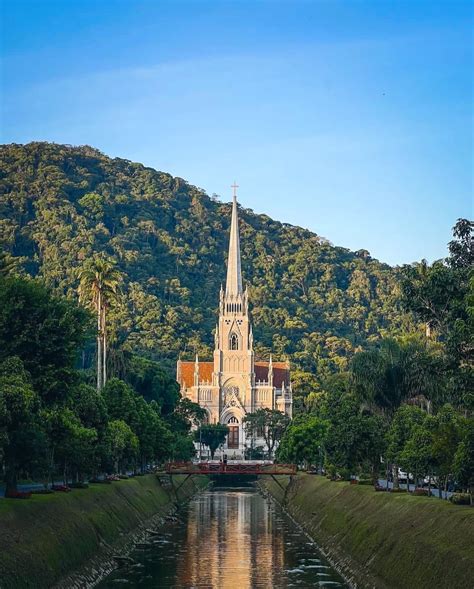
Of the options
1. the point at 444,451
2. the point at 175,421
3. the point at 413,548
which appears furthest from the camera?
the point at 175,421

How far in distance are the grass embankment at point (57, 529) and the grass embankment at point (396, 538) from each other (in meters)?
15.6

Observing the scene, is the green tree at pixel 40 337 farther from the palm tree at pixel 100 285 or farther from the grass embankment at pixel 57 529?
the palm tree at pixel 100 285

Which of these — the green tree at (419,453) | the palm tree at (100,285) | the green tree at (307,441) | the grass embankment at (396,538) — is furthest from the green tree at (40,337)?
the green tree at (307,441)

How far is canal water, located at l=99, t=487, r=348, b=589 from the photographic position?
62375mm

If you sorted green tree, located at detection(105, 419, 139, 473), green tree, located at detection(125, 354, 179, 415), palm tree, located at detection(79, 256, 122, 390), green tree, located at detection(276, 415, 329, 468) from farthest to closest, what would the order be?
green tree, located at detection(125, 354, 179, 415) → green tree, located at detection(276, 415, 329, 468) → palm tree, located at detection(79, 256, 122, 390) → green tree, located at detection(105, 419, 139, 473)

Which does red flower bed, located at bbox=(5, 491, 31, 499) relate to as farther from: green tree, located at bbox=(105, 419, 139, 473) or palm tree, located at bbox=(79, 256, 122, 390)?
palm tree, located at bbox=(79, 256, 122, 390)

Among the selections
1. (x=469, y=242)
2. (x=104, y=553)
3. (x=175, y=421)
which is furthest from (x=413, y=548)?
(x=175, y=421)

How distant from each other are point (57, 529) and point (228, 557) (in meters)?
22.4

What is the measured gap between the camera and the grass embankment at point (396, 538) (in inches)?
1730

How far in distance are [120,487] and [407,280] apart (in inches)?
1373

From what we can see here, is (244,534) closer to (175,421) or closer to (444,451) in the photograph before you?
(444,451)

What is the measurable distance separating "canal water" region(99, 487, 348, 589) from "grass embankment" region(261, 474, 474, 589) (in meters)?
1.79

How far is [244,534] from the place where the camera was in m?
94.9

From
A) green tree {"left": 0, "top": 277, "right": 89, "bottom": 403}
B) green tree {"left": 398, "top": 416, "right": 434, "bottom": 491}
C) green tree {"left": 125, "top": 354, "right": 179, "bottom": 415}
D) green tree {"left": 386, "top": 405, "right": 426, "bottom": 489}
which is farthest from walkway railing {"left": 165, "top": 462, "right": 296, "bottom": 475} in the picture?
green tree {"left": 0, "top": 277, "right": 89, "bottom": 403}
